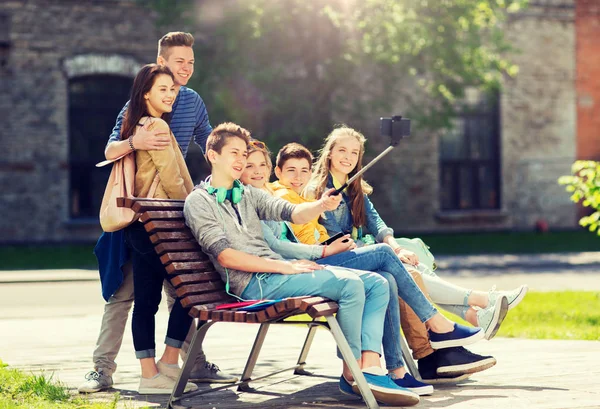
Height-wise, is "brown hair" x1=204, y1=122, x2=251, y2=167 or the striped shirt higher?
the striped shirt

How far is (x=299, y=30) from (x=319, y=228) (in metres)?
13.7

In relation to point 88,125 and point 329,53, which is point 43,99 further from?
point 329,53

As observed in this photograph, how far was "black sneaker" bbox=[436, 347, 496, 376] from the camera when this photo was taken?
16.9 feet

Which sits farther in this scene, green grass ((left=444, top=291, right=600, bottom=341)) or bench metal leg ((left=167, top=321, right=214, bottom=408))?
green grass ((left=444, top=291, right=600, bottom=341))

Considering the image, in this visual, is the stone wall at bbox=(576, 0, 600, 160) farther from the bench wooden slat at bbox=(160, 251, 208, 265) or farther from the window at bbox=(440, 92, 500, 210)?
the bench wooden slat at bbox=(160, 251, 208, 265)

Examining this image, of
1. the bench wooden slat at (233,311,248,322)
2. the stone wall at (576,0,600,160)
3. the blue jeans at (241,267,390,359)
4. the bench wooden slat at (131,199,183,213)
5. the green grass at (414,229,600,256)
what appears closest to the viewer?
the bench wooden slat at (233,311,248,322)

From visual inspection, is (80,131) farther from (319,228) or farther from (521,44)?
(319,228)

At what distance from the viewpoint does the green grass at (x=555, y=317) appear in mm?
7598

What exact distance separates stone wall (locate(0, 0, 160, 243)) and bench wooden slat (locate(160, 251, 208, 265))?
Result: 627 inches

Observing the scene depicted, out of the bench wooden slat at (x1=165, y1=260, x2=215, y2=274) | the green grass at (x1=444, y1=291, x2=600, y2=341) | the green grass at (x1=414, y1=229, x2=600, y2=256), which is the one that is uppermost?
the bench wooden slat at (x1=165, y1=260, x2=215, y2=274)

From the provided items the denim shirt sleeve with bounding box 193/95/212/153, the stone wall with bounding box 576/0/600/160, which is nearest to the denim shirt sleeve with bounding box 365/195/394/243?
the denim shirt sleeve with bounding box 193/95/212/153

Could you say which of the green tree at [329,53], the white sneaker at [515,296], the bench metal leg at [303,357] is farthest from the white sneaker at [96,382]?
the green tree at [329,53]

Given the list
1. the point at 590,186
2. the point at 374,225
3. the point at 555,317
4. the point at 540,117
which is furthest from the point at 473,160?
the point at 374,225

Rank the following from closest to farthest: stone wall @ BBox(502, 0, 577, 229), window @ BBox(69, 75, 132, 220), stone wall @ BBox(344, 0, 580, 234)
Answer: window @ BBox(69, 75, 132, 220), stone wall @ BBox(344, 0, 580, 234), stone wall @ BBox(502, 0, 577, 229)
